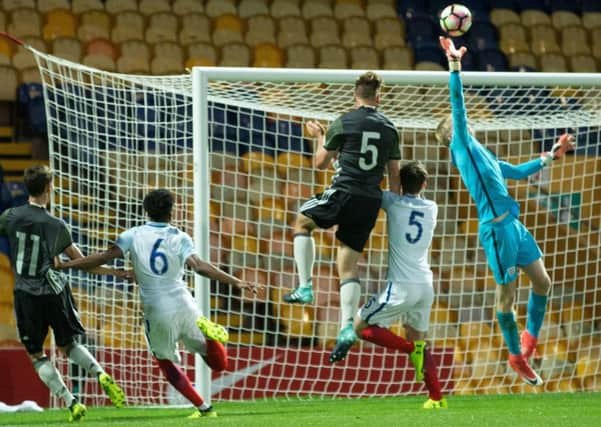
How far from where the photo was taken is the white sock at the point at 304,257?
324 inches

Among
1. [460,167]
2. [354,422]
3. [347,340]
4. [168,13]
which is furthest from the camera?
[168,13]

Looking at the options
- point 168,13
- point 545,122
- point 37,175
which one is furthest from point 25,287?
point 168,13

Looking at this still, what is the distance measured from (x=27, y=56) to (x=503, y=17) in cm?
561

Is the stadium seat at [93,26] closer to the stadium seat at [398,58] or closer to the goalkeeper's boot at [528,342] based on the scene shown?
the stadium seat at [398,58]

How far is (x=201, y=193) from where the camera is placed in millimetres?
8883

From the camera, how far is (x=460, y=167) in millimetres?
8516

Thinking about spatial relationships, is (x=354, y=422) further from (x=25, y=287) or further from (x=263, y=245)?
(x=263, y=245)

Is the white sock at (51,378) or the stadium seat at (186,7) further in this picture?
the stadium seat at (186,7)

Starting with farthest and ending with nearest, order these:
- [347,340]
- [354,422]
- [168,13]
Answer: [168,13] < [347,340] < [354,422]

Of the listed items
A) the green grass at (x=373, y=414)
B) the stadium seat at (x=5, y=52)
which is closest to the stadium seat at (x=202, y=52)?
the stadium seat at (x=5, y=52)

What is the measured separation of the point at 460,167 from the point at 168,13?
6.98 m

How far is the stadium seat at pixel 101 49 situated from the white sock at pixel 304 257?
6.29 m

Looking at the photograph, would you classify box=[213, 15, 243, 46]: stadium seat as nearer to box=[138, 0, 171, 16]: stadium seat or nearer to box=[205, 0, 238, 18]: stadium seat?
box=[205, 0, 238, 18]: stadium seat

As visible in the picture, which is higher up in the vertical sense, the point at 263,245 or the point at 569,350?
the point at 263,245
